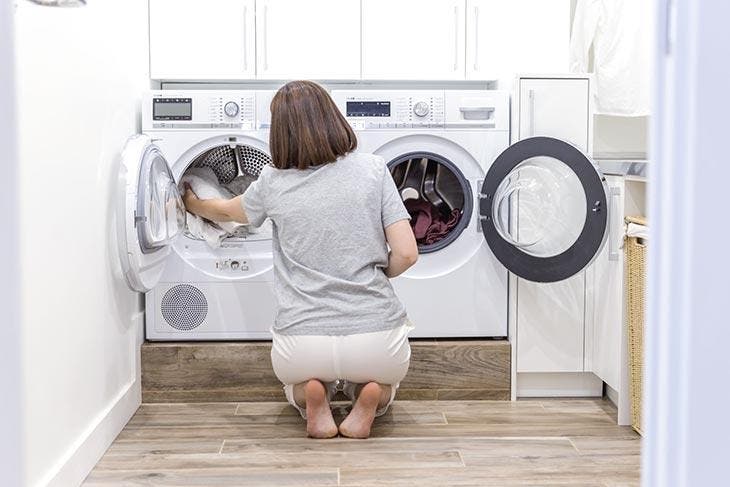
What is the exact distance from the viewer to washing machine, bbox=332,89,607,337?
3.21 metres

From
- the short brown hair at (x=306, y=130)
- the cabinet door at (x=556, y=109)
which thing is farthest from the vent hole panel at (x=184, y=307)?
the cabinet door at (x=556, y=109)

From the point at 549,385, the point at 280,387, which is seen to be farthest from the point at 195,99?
the point at 549,385

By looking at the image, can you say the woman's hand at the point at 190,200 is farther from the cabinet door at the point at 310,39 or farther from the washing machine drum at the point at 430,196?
the washing machine drum at the point at 430,196

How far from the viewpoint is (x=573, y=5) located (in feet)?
12.7

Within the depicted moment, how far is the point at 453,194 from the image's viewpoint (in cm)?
337

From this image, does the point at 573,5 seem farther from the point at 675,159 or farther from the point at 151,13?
the point at 675,159

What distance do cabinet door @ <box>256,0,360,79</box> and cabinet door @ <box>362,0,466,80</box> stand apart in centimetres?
5

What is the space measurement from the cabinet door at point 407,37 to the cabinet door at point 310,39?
2.1 inches

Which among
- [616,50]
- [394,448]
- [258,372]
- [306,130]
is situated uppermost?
[616,50]

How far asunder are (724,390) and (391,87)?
2976 mm

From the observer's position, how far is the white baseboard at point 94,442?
228cm

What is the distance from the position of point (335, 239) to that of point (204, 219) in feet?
2.32

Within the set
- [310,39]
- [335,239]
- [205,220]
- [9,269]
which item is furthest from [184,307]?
[9,269]

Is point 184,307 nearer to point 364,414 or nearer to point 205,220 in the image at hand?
point 205,220
